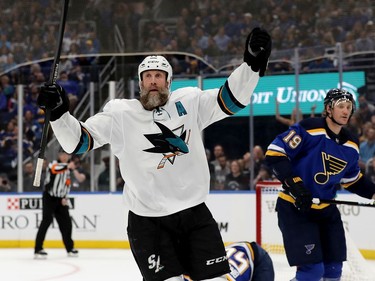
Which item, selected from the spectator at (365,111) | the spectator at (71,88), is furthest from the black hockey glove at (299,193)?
the spectator at (71,88)

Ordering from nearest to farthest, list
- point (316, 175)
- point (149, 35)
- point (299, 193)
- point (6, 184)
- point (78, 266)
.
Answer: point (299, 193) < point (316, 175) < point (78, 266) < point (6, 184) < point (149, 35)

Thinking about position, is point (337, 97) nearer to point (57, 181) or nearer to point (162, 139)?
point (162, 139)

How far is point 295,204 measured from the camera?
4074 millimetres

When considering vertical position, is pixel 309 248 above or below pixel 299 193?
below

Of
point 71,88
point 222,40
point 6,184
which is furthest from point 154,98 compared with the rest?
point 222,40

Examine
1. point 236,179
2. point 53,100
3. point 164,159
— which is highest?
point 53,100

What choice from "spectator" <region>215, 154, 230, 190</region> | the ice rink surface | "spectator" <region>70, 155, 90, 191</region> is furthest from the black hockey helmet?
"spectator" <region>70, 155, 90, 191</region>

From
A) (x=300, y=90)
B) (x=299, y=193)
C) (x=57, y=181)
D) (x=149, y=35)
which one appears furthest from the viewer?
(x=149, y=35)

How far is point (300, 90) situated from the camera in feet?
28.6

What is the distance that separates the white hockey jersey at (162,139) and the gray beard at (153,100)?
0.02 meters

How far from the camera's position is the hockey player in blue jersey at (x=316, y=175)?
4.14m

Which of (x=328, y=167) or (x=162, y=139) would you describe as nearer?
(x=162, y=139)

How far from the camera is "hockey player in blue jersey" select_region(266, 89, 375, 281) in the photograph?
4.14 metres

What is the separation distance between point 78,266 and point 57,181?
1.24 meters
